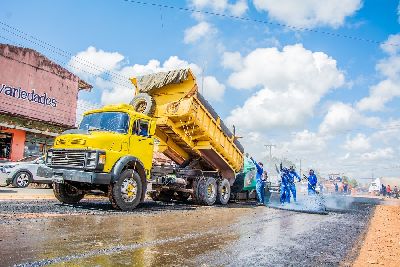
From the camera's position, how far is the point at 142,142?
9172 mm

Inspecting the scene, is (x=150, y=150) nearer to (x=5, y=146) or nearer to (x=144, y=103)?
(x=144, y=103)

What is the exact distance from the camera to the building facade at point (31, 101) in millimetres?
22578

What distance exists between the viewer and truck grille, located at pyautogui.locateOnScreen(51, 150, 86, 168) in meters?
7.89

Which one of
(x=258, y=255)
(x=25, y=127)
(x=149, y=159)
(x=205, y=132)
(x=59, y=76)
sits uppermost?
(x=59, y=76)

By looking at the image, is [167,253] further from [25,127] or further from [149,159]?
[25,127]

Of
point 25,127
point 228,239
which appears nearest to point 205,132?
point 228,239

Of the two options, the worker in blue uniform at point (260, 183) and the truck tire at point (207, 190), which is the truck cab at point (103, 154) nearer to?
the truck tire at point (207, 190)

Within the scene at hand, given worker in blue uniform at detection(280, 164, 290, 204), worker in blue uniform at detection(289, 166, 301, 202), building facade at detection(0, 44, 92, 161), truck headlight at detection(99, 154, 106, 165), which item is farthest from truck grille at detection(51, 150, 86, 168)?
building facade at detection(0, 44, 92, 161)

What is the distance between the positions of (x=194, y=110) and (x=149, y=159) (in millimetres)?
2280

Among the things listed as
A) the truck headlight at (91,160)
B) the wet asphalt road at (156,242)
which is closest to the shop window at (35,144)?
the truck headlight at (91,160)

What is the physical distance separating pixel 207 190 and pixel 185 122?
2.54m

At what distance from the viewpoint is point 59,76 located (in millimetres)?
27062

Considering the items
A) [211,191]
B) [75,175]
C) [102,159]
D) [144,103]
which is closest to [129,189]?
[102,159]

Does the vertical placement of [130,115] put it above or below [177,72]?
below
